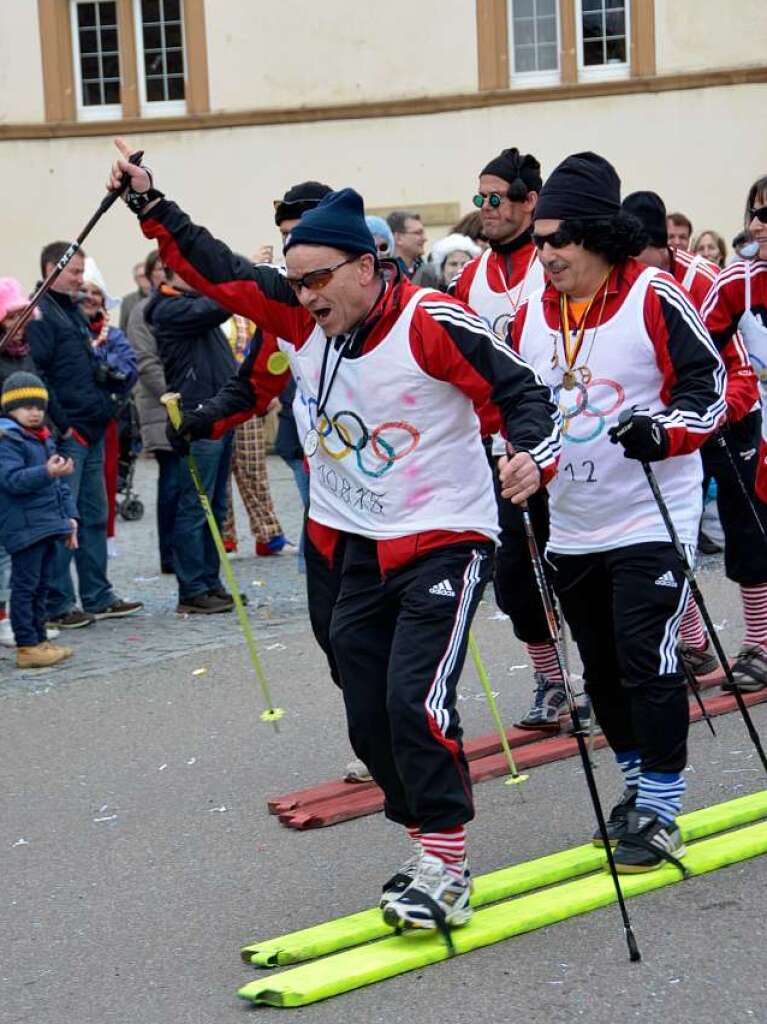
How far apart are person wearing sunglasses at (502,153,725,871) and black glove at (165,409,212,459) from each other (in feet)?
3.82

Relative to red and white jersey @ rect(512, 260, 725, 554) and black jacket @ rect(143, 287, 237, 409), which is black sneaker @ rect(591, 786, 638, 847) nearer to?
red and white jersey @ rect(512, 260, 725, 554)

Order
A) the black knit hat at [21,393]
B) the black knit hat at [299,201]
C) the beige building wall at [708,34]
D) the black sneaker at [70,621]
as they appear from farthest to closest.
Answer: the beige building wall at [708,34], the black sneaker at [70,621], the black knit hat at [21,393], the black knit hat at [299,201]

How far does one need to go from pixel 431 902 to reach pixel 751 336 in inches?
125

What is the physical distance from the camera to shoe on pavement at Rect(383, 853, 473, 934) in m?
4.95

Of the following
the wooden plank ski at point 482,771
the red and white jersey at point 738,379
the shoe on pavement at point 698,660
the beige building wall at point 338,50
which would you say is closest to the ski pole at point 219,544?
the wooden plank ski at point 482,771

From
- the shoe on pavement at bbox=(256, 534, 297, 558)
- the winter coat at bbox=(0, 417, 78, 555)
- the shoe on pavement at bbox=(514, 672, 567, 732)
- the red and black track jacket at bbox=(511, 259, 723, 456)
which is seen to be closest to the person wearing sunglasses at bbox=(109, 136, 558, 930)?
the red and black track jacket at bbox=(511, 259, 723, 456)

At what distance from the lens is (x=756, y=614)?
26.4ft

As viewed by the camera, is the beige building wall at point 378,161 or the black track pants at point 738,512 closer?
the black track pants at point 738,512

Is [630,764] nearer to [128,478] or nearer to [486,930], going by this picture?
[486,930]

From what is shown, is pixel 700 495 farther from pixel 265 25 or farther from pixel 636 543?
pixel 265 25

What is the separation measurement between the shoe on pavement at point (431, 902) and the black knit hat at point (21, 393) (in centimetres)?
485

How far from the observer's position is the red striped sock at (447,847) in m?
5.04

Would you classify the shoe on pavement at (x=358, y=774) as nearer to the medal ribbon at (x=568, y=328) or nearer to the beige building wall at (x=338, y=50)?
the medal ribbon at (x=568, y=328)

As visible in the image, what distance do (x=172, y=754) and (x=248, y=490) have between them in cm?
513
